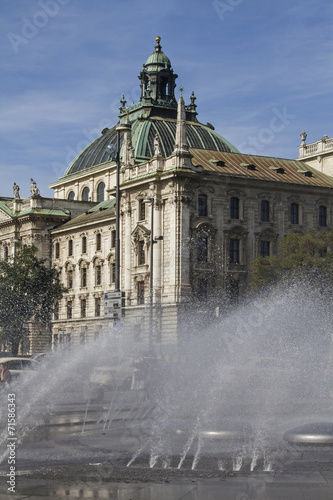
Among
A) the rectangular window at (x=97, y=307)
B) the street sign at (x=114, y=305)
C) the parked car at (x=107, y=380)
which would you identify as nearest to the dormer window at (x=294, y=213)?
the rectangular window at (x=97, y=307)

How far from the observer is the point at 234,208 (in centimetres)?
7831

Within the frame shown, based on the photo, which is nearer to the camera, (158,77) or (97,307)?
(97,307)

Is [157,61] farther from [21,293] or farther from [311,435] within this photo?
[311,435]

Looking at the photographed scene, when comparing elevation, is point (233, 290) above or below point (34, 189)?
below

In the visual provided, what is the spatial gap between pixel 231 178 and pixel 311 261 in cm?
1486

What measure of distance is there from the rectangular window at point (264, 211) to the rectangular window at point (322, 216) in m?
5.59

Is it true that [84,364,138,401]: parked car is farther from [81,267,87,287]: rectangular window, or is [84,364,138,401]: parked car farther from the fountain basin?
[81,267,87,287]: rectangular window

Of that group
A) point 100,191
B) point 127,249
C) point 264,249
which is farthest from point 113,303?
point 100,191

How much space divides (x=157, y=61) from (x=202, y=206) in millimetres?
38852

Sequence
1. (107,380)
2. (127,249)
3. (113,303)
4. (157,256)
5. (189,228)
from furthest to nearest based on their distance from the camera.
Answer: (127,249)
(157,256)
(189,228)
(113,303)
(107,380)

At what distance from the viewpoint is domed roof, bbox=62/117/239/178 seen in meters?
98.0

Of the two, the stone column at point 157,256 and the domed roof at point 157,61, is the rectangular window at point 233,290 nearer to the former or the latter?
the stone column at point 157,256

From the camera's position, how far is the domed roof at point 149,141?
3858 inches

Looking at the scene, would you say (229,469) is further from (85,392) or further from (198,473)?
(85,392)
